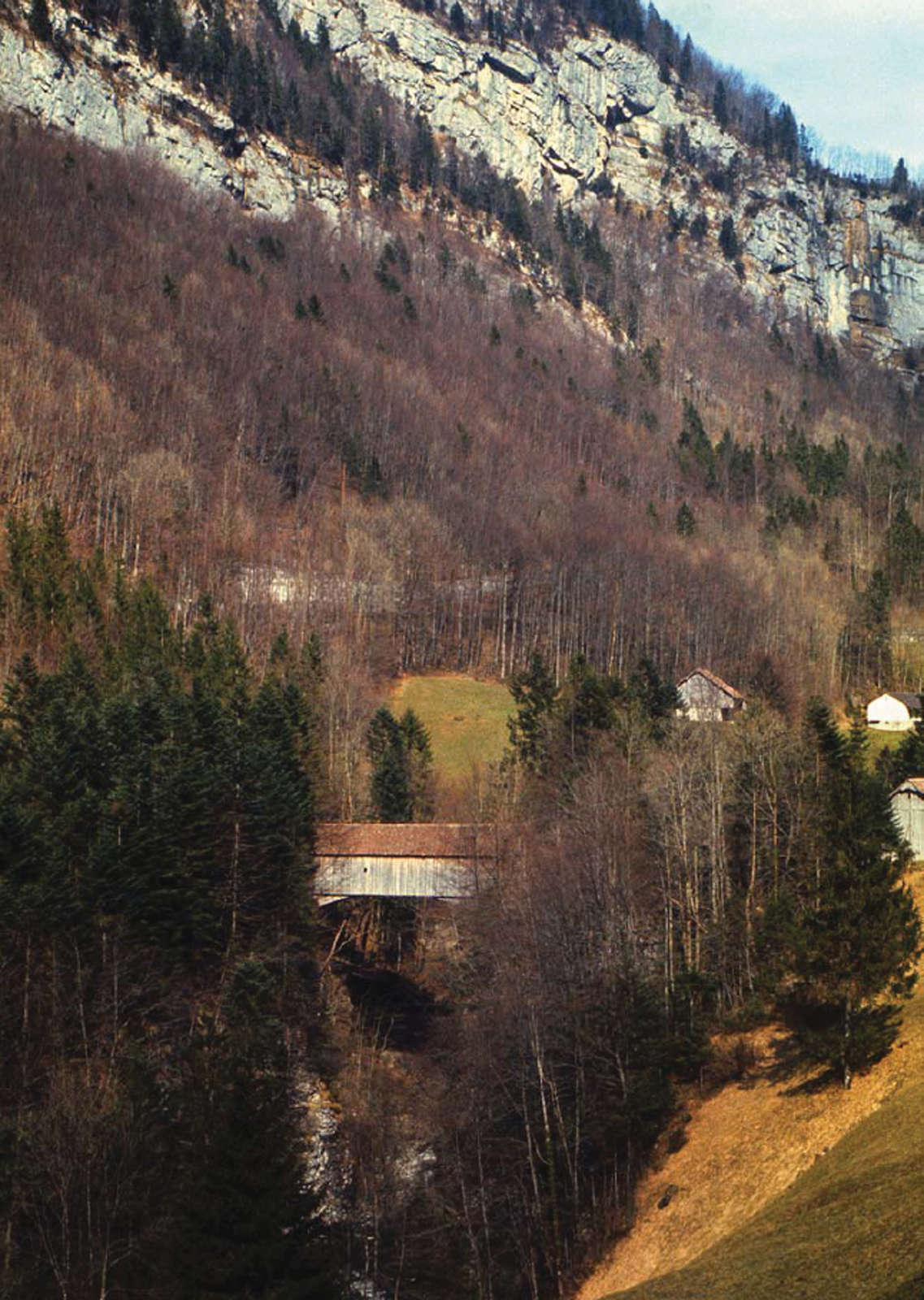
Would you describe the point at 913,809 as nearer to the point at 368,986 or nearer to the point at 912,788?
the point at 912,788

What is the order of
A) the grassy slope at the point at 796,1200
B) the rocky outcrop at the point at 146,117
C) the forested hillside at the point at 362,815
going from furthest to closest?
the rocky outcrop at the point at 146,117 → the forested hillside at the point at 362,815 → the grassy slope at the point at 796,1200

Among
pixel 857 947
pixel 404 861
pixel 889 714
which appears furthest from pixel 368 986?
pixel 889 714

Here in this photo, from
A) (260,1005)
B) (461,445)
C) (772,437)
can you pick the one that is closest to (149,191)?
(461,445)

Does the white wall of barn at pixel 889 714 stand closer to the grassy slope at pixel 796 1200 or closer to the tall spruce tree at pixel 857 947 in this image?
the grassy slope at pixel 796 1200

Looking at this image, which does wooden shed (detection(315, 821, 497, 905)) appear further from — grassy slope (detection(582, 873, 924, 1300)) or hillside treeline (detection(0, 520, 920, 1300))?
grassy slope (detection(582, 873, 924, 1300))

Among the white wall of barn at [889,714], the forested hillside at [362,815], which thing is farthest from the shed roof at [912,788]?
the white wall of barn at [889,714]

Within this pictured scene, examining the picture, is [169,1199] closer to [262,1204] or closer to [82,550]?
[262,1204]

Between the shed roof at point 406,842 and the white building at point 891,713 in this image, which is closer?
the shed roof at point 406,842
